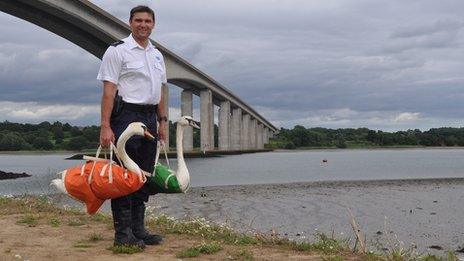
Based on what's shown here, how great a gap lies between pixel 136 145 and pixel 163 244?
1181mm

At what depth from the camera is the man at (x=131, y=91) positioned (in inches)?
220

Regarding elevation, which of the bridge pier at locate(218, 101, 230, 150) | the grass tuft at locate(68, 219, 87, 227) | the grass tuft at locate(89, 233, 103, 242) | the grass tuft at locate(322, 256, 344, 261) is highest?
the bridge pier at locate(218, 101, 230, 150)

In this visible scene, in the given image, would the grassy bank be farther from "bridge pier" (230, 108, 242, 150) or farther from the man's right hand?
"bridge pier" (230, 108, 242, 150)

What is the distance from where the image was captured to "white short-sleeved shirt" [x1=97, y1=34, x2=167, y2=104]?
5.59 m

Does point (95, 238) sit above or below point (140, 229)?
below

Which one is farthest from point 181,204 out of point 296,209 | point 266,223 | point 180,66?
point 180,66

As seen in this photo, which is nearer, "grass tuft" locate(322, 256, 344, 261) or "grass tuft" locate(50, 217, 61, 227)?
"grass tuft" locate(322, 256, 344, 261)

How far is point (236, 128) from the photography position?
8338 cm

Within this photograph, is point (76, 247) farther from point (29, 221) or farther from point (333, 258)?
point (333, 258)

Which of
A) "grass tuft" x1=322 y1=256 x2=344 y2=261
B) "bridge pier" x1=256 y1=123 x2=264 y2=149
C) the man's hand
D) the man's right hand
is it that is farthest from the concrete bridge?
"bridge pier" x1=256 y1=123 x2=264 y2=149

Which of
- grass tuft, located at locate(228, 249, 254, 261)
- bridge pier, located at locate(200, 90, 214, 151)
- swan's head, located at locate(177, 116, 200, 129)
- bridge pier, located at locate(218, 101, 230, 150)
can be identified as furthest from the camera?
bridge pier, located at locate(218, 101, 230, 150)

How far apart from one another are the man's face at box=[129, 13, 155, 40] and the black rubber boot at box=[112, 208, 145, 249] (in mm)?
1748

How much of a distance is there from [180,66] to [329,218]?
1593 inches

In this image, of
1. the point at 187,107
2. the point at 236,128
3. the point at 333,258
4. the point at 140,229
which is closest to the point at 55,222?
the point at 140,229
